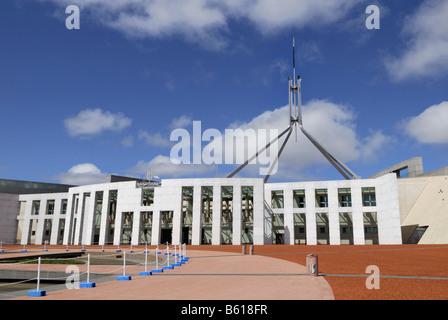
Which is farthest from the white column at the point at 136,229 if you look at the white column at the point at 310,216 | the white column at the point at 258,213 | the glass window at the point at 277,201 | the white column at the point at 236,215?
the white column at the point at 310,216

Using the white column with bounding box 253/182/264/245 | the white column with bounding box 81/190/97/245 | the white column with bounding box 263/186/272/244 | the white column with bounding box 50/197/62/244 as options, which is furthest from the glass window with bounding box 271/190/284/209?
the white column with bounding box 50/197/62/244

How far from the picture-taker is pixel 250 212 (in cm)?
6278

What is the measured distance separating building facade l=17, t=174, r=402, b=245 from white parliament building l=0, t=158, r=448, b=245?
0.14 meters

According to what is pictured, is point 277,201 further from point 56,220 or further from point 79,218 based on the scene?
point 56,220

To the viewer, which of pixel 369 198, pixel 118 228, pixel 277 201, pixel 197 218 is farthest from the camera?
pixel 277 201

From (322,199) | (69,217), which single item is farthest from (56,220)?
(322,199)

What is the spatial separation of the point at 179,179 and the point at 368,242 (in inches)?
1216

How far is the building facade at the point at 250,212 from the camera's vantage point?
51750 mm

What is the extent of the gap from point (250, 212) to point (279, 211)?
8549 millimetres

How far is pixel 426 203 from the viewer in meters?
53.0

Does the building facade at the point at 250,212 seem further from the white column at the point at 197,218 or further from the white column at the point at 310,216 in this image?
the white column at the point at 197,218

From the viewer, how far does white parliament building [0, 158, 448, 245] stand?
166 feet

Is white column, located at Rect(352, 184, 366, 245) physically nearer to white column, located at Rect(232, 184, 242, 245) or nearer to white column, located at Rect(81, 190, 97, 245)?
white column, located at Rect(232, 184, 242, 245)

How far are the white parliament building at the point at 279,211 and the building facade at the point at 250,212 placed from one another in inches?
5.4
